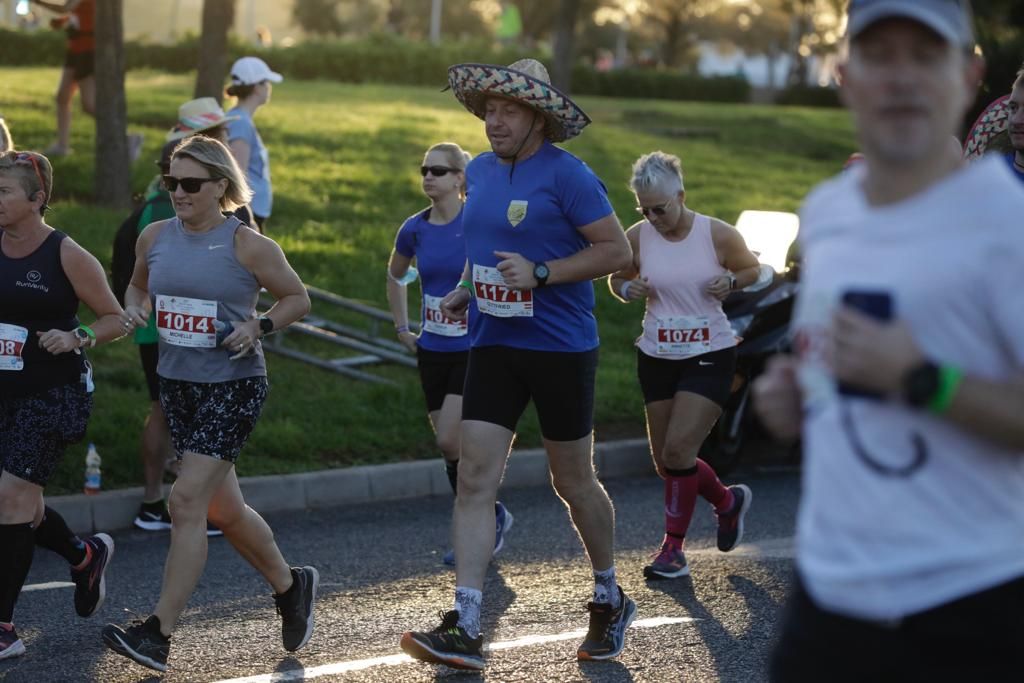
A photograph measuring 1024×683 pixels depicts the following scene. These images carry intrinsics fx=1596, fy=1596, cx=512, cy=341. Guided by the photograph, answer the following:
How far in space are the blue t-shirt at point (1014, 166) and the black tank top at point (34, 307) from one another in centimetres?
364

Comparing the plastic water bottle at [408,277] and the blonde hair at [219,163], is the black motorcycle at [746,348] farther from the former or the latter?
the blonde hair at [219,163]

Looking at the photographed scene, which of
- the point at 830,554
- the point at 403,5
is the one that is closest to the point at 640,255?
the point at 830,554

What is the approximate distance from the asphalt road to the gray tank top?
1.07 metres

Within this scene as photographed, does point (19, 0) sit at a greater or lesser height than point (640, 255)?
greater

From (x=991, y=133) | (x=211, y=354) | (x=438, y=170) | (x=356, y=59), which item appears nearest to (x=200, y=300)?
(x=211, y=354)

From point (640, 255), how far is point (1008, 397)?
4903 mm

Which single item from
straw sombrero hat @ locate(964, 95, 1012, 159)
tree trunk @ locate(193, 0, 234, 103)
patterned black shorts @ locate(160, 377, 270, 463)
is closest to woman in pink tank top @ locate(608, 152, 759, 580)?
straw sombrero hat @ locate(964, 95, 1012, 159)

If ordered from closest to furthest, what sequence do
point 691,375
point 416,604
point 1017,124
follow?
point 1017,124, point 416,604, point 691,375

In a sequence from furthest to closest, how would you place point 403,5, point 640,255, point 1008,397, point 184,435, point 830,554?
point 403,5
point 640,255
point 184,435
point 830,554
point 1008,397

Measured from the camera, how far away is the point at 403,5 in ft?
282

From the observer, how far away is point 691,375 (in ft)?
23.8

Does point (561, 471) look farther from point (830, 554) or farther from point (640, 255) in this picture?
point (830, 554)

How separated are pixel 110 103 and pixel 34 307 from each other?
29.2 feet

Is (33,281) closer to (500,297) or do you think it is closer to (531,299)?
(500,297)
